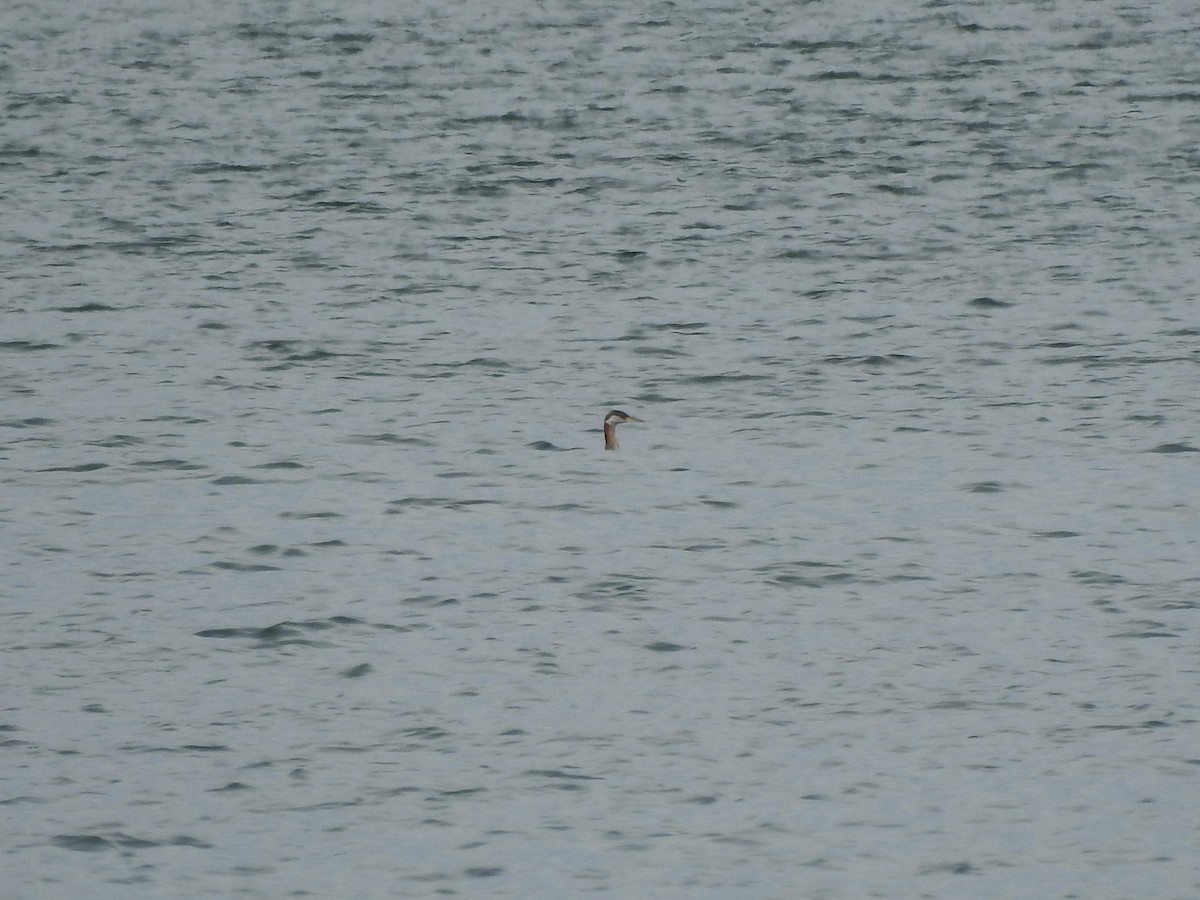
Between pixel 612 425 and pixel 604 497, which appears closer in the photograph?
pixel 604 497

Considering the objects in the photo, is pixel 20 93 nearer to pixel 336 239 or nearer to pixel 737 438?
pixel 336 239

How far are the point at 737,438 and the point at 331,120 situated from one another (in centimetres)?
2409

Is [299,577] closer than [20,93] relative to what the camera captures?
Yes

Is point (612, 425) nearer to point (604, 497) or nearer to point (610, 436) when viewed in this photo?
point (610, 436)

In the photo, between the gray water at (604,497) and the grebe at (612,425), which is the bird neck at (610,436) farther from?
the gray water at (604,497)

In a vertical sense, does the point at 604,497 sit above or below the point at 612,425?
below

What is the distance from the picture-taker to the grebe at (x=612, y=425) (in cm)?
2870

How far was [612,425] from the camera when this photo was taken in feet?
94.6

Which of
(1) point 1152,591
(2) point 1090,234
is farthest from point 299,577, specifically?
(2) point 1090,234

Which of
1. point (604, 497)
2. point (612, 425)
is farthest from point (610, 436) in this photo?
point (604, 497)

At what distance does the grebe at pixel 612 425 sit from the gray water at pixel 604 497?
41 cm

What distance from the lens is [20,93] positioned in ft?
179

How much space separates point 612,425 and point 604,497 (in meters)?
1.56

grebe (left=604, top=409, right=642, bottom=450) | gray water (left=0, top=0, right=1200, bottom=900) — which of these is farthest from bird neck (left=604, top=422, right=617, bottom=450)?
gray water (left=0, top=0, right=1200, bottom=900)
